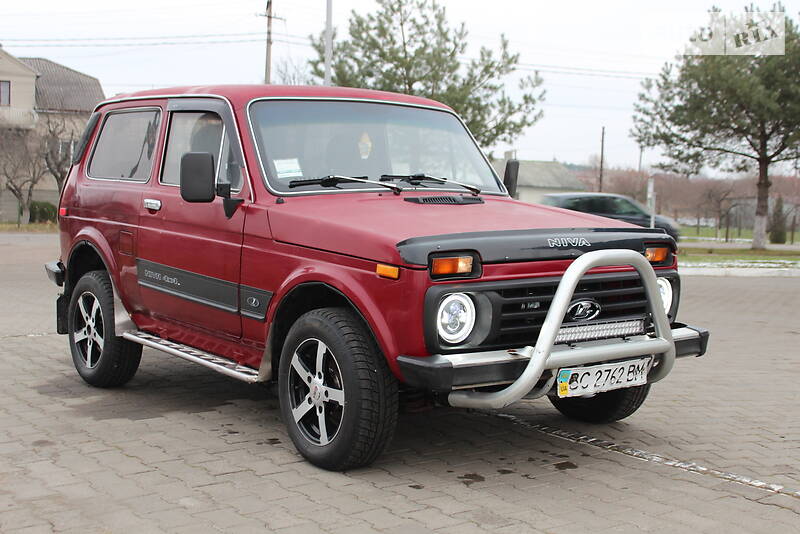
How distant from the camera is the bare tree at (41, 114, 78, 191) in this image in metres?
41.2

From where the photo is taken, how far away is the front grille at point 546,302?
14.7 feet

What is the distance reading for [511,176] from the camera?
6777 millimetres

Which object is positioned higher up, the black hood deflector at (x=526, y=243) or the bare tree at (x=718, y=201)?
the bare tree at (x=718, y=201)

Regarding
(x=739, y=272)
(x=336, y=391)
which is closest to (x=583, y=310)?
(x=336, y=391)

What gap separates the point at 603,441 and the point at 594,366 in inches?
39.6

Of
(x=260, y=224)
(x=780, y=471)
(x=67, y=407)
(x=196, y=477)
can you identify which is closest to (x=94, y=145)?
(x=67, y=407)

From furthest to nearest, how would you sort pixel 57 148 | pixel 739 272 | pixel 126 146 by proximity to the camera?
pixel 57 148, pixel 739 272, pixel 126 146

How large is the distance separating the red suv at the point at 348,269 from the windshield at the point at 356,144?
1 centimetres

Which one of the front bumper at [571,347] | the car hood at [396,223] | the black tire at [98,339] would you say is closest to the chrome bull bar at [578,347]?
the front bumper at [571,347]

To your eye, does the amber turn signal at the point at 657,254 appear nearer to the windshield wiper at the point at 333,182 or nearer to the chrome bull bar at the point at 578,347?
the chrome bull bar at the point at 578,347

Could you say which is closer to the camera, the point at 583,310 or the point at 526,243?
the point at 526,243

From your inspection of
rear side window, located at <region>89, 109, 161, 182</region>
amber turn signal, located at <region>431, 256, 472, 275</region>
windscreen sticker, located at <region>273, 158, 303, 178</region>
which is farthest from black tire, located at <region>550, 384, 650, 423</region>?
rear side window, located at <region>89, 109, 161, 182</region>

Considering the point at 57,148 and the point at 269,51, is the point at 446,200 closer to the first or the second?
the point at 269,51

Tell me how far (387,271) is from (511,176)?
8.51ft
